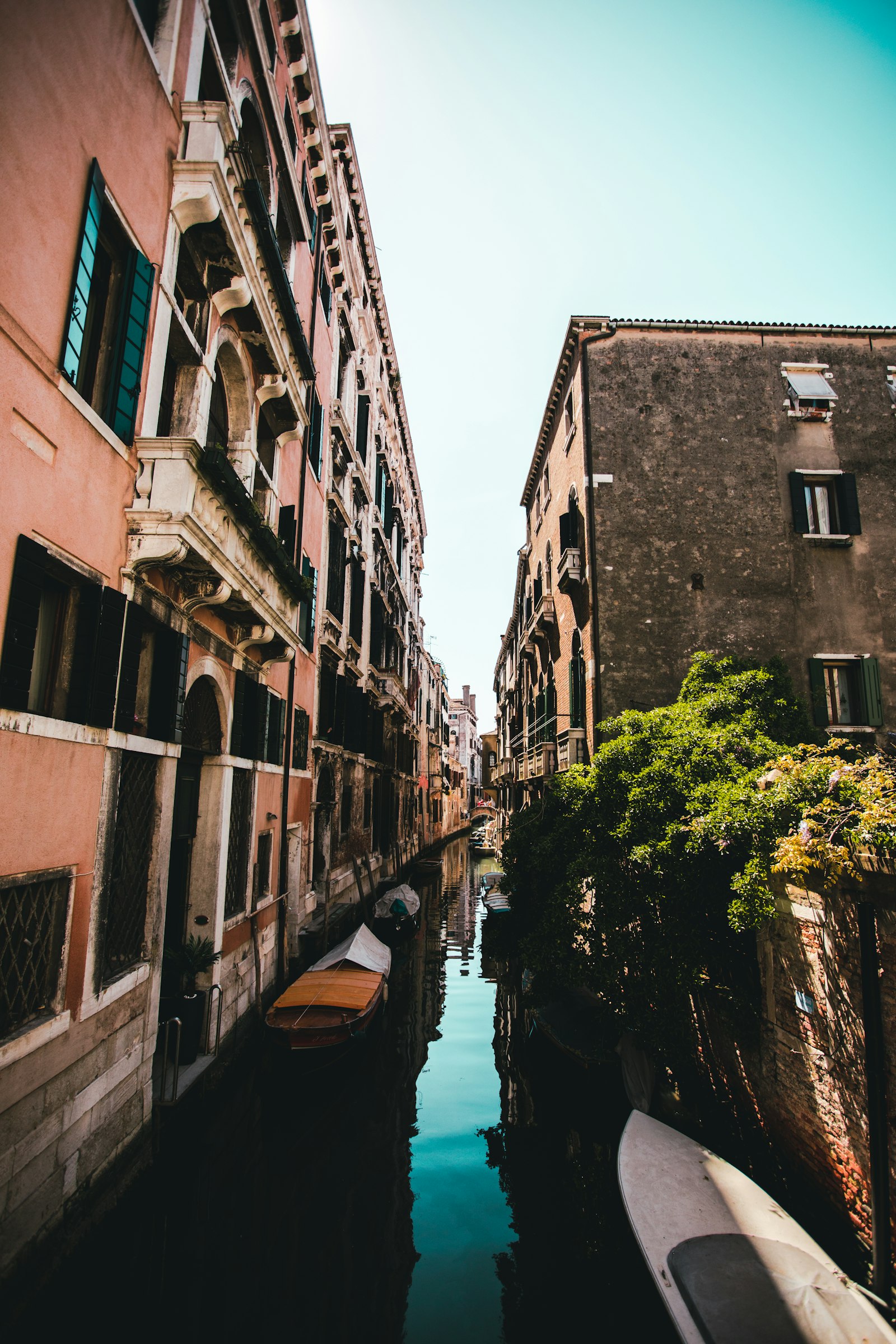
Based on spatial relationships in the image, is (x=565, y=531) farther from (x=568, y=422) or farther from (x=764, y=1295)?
(x=764, y=1295)

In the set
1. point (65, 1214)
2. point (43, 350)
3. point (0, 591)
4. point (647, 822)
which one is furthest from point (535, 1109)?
point (43, 350)

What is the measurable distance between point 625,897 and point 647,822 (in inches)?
37.2

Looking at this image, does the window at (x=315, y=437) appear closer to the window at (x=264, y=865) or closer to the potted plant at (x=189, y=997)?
the window at (x=264, y=865)

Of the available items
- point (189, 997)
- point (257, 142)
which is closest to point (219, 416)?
point (257, 142)

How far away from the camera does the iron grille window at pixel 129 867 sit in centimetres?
603

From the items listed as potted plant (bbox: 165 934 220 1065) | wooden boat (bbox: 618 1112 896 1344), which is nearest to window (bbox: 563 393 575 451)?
potted plant (bbox: 165 934 220 1065)

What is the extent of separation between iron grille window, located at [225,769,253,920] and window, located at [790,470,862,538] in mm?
12718

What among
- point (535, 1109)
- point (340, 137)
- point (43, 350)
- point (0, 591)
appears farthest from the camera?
point (340, 137)

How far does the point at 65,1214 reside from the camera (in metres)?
4.99

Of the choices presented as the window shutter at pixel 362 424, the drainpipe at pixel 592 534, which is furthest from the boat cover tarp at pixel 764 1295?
the window shutter at pixel 362 424

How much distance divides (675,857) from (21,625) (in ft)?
21.7

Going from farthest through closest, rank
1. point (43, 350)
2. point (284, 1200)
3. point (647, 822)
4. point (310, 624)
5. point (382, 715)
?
point (382, 715)
point (310, 624)
point (647, 822)
point (284, 1200)
point (43, 350)

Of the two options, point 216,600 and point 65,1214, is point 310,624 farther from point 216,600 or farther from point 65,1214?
point 65,1214

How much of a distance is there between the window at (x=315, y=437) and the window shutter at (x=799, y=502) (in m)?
10.6
